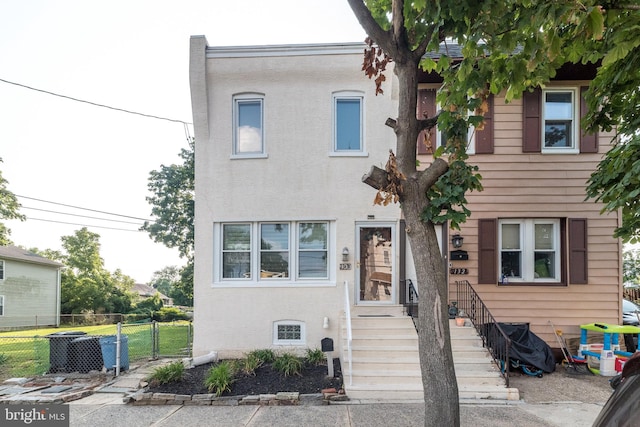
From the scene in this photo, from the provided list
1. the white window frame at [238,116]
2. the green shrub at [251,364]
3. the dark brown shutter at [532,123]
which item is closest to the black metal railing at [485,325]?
the dark brown shutter at [532,123]

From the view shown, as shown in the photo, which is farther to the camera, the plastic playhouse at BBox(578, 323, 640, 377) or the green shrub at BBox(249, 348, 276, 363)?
the green shrub at BBox(249, 348, 276, 363)

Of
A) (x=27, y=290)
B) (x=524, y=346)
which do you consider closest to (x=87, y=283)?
(x=27, y=290)

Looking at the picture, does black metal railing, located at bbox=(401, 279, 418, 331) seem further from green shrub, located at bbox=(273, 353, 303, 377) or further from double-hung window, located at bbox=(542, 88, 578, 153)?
double-hung window, located at bbox=(542, 88, 578, 153)

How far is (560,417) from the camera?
4590mm

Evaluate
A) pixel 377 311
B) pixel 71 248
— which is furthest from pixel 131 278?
pixel 377 311

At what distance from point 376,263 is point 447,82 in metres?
4.46

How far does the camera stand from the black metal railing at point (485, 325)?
5.80 meters

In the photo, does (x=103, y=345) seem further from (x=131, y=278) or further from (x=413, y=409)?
(x=131, y=278)

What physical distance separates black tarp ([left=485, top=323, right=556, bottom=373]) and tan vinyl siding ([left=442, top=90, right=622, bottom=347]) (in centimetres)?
73

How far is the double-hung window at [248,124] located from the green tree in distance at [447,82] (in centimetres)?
430

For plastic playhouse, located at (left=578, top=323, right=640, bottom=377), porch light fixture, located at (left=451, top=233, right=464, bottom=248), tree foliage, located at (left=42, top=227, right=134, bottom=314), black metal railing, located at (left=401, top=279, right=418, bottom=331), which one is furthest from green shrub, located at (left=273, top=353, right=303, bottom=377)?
tree foliage, located at (left=42, top=227, right=134, bottom=314)

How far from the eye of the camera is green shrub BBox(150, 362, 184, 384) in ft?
18.7

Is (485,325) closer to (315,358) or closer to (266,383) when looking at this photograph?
(315,358)

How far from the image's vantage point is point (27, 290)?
2064cm
